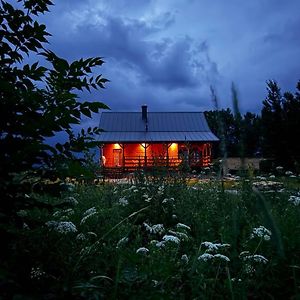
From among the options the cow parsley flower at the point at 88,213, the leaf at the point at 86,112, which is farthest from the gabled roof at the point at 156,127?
the leaf at the point at 86,112

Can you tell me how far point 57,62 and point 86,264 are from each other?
1.38m

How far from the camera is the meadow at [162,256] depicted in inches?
64.7

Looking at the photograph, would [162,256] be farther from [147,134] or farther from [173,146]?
[173,146]

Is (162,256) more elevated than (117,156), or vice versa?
(117,156)

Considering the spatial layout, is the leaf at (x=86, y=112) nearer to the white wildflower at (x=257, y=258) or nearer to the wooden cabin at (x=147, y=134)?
the white wildflower at (x=257, y=258)

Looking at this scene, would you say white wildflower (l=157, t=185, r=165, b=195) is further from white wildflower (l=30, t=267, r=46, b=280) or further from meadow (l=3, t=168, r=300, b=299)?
white wildflower (l=30, t=267, r=46, b=280)

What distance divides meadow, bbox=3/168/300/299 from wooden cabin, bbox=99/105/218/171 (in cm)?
3194

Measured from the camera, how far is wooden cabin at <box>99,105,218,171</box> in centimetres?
3772

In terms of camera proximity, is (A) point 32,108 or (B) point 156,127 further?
(B) point 156,127

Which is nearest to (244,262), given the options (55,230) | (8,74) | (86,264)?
(86,264)

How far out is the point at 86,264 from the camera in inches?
97.2

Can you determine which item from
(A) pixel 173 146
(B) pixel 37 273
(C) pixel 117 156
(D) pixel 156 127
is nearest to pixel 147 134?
(D) pixel 156 127

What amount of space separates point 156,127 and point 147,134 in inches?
74.5

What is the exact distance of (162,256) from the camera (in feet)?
9.29
